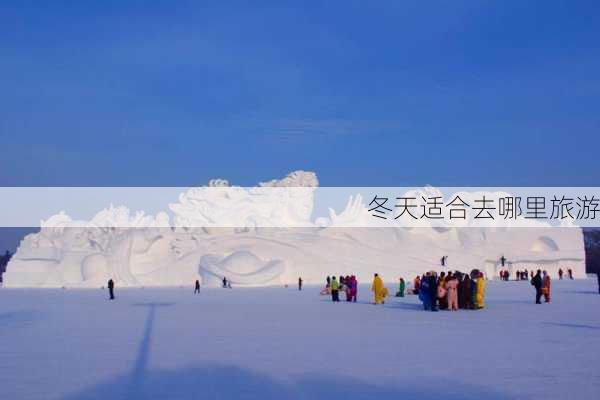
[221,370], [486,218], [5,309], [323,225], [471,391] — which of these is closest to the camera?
[471,391]

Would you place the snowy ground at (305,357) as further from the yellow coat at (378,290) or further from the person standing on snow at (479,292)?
the yellow coat at (378,290)

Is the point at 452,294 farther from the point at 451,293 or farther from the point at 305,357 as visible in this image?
the point at 305,357

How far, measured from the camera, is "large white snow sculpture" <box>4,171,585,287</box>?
45.5m

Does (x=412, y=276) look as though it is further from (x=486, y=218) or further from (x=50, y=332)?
(x=50, y=332)

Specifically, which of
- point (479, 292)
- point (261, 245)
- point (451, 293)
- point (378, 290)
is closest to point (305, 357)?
point (451, 293)

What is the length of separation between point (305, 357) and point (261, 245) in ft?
122

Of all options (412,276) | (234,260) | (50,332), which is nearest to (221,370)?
(50,332)

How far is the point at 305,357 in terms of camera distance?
29.6ft

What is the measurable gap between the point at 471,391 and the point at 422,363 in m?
1.72

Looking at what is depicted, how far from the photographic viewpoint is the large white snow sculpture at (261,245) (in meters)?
45.5

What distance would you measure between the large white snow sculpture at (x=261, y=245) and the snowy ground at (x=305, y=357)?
96.0ft

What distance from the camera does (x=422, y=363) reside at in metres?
8.42

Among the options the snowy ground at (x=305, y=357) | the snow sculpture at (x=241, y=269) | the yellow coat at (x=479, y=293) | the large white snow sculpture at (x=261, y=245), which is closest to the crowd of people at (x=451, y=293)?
the yellow coat at (x=479, y=293)

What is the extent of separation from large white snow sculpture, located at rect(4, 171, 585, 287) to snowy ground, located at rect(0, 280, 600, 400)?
2926 cm
